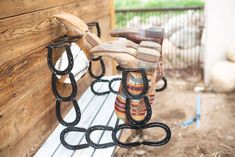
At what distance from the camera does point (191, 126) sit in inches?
134

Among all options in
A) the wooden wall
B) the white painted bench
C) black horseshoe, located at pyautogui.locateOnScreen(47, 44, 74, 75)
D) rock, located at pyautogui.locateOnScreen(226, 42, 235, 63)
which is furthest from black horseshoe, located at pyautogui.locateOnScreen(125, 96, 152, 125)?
rock, located at pyautogui.locateOnScreen(226, 42, 235, 63)

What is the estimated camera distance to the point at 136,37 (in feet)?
6.87

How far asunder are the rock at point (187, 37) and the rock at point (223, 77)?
99cm

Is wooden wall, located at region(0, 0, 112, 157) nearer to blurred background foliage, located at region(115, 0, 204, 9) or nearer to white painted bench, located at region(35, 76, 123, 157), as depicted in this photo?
white painted bench, located at region(35, 76, 123, 157)

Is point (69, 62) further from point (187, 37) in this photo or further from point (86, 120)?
point (187, 37)

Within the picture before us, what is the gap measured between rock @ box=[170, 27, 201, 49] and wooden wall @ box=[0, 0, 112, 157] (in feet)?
12.0

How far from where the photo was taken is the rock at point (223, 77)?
171 inches

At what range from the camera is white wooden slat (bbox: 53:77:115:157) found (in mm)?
1732

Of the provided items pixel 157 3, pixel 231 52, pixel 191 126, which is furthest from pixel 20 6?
pixel 157 3

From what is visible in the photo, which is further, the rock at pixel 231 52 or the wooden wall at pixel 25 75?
the rock at pixel 231 52

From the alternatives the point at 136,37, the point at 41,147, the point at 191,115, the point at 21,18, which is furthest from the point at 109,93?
the point at 191,115

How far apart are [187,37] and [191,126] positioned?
242 cm

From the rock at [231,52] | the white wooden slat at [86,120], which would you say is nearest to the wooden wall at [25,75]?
the white wooden slat at [86,120]

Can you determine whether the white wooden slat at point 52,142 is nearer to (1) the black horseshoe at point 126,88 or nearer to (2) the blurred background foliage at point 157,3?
(1) the black horseshoe at point 126,88
